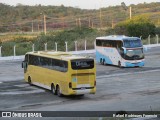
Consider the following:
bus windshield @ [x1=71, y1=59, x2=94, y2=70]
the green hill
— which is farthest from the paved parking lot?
the green hill

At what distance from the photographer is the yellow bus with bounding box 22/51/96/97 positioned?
2448 cm

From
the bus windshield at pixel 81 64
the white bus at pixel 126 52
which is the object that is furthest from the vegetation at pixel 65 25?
the bus windshield at pixel 81 64

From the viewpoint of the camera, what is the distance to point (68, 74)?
2447cm

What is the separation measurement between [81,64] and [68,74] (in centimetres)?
89

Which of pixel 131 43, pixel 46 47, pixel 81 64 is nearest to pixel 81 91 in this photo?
pixel 81 64

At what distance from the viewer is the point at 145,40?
72875mm

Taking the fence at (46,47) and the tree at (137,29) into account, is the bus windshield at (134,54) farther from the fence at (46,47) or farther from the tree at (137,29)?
the tree at (137,29)

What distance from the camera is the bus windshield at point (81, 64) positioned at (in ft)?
80.3

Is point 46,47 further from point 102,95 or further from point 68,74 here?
point 68,74

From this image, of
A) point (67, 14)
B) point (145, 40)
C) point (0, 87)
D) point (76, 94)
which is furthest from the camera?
point (67, 14)

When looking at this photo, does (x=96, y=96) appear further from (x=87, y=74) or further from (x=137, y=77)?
(x=137, y=77)

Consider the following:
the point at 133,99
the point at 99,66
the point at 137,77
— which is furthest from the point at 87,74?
the point at 99,66

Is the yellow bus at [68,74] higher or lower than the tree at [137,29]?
lower

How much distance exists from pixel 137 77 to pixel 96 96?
9.03 m
